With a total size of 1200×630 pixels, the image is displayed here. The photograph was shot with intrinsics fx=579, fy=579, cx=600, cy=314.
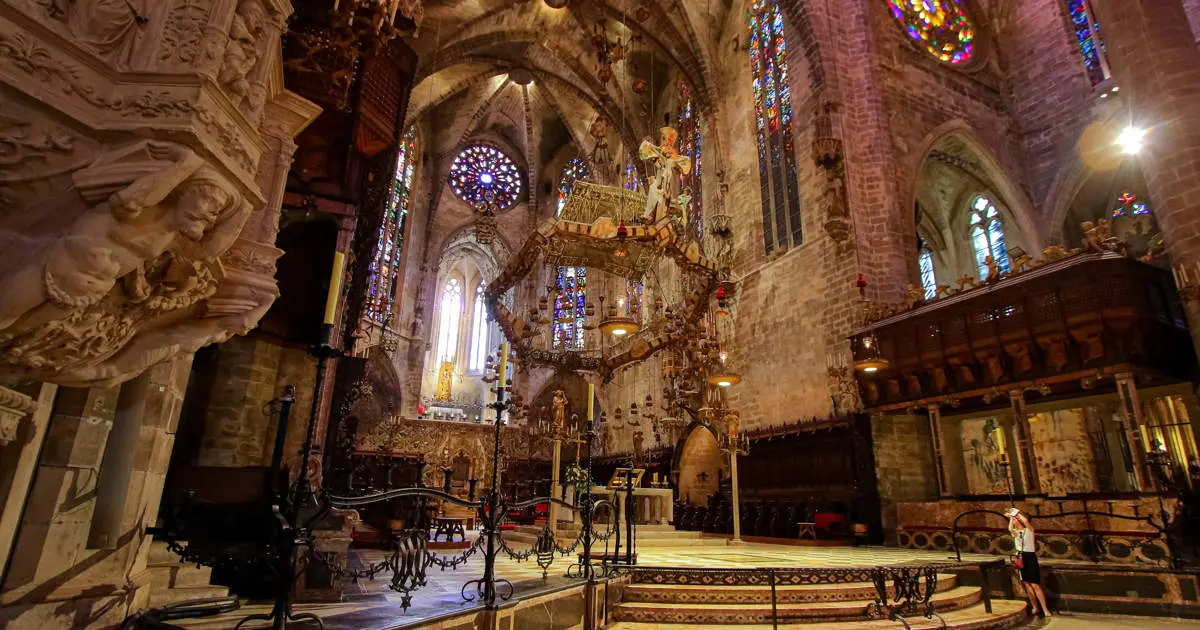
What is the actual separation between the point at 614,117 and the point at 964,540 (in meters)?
18.2

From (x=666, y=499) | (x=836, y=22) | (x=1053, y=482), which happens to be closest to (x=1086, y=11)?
(x=836, y=22)

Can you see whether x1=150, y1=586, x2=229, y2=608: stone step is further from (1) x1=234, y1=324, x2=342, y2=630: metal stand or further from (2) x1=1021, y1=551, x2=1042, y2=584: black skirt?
(2) x1=1021, y1=551, x2=1042, y2=584: black skirt

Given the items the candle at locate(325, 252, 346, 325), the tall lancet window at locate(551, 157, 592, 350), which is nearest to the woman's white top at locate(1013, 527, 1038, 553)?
the candle at locate(325, 252, 346, 325)

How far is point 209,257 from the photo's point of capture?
2.36 metres

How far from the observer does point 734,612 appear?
16.7 feet

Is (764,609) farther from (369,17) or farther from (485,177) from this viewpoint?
(485,177)

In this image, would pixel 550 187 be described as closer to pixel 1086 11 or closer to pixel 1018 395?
pixel 1086 11

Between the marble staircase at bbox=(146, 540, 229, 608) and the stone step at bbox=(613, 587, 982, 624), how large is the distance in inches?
126

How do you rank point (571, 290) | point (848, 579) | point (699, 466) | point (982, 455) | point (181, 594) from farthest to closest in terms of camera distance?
point (571, 290) → point (699, 466) → point (982, 455) → point (848, 579) → point (181, 594)

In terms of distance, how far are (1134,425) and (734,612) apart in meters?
7.53

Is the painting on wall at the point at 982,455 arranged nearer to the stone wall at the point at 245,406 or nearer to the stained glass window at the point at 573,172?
the stone wall at the point at 245,406

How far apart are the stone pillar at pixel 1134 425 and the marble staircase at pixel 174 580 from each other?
11.1 metres

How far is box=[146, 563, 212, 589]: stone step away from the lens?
3.93 meters

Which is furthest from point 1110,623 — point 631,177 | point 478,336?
point 478,336
